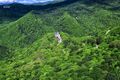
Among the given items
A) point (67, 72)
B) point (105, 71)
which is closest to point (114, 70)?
point (105, 71)

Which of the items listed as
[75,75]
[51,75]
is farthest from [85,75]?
[51,75]

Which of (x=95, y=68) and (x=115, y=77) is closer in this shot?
(x=115, y=77)

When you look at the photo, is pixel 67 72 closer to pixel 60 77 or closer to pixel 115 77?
pixel 60 77

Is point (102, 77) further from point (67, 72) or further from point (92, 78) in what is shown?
point (67, 72)

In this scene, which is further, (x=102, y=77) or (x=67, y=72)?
(x=67, y=72)

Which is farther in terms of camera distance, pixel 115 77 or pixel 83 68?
pixel 83 68

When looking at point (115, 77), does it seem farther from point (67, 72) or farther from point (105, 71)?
point (67, 72)

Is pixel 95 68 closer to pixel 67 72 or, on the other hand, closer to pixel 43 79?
pixel 67 72
